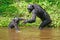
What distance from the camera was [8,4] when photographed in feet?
51.6

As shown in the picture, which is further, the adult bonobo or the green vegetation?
the green vegetation

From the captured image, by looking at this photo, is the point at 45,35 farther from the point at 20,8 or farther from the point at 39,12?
the point at 20,8

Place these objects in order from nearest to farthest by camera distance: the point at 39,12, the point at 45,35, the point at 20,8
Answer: the point at 45,35
the point at 39,12
the point at 20,8

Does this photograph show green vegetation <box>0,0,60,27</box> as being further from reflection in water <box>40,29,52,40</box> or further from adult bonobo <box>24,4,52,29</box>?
reflection in water <box>40,29,52,40</box>

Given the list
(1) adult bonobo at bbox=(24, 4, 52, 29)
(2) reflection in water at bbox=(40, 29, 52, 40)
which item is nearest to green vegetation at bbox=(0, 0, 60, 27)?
(1) adult bonobo at bbox=(24, 4, 52, 29)

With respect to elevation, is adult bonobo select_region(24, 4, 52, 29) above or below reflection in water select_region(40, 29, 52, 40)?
above

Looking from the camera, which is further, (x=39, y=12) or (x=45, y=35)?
(x=39, y=12)

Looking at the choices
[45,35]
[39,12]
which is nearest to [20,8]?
[39,12]

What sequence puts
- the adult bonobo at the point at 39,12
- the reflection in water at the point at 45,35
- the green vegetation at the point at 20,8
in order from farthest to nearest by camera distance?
the green vegetation at the point at 20,8
the adult bonobo at the point at 39,12
the reflection in water at the point at 45,35

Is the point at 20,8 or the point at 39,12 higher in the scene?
the point at 39,12

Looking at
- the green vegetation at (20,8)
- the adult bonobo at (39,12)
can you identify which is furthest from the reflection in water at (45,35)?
the green vegetation at (20,8)

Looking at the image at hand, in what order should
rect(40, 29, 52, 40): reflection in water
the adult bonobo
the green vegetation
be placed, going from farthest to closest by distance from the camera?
the green vegetation < the adult bonobo < rect(40, 29, 52, 40): reflection in water

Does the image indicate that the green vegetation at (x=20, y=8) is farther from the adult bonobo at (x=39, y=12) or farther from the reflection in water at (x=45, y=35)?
the reflection in water at (x=45, y=35)

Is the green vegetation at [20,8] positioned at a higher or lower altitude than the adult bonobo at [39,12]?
lower
